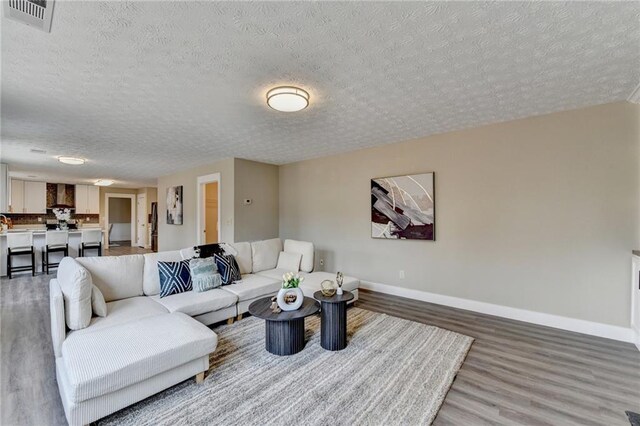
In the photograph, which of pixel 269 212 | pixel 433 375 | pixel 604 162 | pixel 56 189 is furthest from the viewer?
pixel 56 189

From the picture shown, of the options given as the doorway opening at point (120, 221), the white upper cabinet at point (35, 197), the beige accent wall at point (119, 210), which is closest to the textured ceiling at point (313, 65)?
the white upper cabinet at point (35, 197)

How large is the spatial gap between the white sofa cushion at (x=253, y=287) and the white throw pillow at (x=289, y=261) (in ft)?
1.91

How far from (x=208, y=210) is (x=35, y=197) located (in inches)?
229

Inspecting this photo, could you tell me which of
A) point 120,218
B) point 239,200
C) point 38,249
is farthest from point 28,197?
point 239,200

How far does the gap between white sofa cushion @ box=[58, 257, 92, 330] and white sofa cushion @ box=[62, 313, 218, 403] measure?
15cm

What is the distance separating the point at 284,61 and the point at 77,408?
8.64 feet

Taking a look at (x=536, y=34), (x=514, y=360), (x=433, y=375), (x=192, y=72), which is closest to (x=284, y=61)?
(x=192, y=72)

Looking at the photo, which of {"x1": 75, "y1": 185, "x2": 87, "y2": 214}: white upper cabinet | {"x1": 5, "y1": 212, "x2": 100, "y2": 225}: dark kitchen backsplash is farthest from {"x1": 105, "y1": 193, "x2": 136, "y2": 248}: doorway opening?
{"x1": 5, "y1": 212, "x2": 100, "y2": 225}: dark kitchen backsplash

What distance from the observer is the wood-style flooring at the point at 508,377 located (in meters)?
1.80

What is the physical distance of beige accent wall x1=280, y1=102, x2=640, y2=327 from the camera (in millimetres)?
2863

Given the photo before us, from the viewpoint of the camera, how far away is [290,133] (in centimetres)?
390

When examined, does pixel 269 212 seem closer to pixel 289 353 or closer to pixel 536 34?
pixel 289 353

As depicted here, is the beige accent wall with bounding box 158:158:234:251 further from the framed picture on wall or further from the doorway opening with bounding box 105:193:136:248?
the doorway opening with bounding box 105:193:136:248

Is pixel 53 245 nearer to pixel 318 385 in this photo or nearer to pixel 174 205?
pixel 174 205
